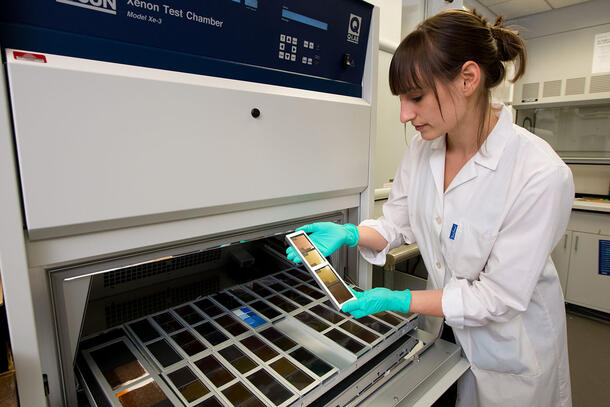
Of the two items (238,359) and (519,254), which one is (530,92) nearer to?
(519,254)

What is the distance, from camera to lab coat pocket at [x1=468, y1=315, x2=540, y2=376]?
101cm

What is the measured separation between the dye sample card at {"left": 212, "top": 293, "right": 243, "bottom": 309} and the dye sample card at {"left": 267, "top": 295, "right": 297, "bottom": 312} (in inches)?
4.0

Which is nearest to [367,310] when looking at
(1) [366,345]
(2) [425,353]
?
(1) [366,345]

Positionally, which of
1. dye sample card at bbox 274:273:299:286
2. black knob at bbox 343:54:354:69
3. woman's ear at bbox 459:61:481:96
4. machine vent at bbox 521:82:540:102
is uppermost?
machine vent at bbox 521:82:540:102

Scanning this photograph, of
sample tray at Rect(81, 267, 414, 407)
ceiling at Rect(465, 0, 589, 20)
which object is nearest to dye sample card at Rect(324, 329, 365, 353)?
sample tray at Rect(81, 267, 414, 407)

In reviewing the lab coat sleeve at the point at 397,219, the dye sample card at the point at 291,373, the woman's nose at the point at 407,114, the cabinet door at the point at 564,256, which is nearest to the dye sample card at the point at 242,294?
the dye sample card at the point at 291,373

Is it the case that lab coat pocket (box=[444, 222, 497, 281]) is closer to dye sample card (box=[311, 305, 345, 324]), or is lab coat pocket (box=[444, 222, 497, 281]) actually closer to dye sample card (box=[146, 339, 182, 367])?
dye sample card (box=[311, 305, 345, 324])

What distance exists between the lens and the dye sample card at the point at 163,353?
78 cm

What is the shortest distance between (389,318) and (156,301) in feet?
2.41

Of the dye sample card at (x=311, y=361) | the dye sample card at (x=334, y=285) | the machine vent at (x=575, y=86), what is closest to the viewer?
the dye sample card at (x=311, y=361)

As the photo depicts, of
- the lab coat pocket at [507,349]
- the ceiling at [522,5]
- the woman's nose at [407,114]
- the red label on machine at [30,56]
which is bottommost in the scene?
the lab coat pocket at [507,349]

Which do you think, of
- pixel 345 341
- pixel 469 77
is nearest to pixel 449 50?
pixel 469 77

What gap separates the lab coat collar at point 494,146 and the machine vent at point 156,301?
3.13ft

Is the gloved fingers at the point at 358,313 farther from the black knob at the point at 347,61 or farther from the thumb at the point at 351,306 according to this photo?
the black knob at the point at 347,61
